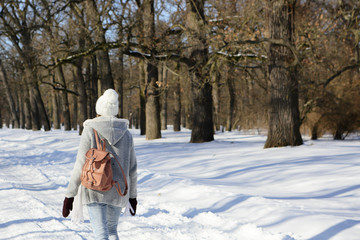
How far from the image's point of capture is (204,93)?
588 inches

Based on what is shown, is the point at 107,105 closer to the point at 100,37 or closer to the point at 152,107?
the point at 100,37

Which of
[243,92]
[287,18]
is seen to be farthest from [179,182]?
[243,92]

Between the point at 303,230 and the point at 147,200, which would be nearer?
the point at 303,230

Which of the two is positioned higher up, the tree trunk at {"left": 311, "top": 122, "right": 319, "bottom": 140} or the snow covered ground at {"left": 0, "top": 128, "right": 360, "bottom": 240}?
A: the tree trunk at {"left": 311, "top": 122, "right": 319, "bottom": 140}

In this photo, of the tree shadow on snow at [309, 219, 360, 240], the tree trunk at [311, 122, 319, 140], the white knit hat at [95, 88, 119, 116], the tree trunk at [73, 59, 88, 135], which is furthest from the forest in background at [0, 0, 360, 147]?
the white knit hat at [95, 88, 119, 116]

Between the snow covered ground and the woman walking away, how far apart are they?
125cm

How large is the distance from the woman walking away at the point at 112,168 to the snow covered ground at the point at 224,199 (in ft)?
4.10

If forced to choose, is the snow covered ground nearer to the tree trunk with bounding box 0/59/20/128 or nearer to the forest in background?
the forest in background

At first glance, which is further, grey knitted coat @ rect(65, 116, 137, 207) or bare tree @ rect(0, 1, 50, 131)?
bare tree @ rect(0, 1, 50, 131)

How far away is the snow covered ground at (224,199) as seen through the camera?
484 centimetres

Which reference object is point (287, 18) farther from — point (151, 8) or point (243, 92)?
point (243, 92)

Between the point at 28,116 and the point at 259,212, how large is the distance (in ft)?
120

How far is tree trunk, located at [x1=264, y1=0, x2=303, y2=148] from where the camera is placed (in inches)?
443

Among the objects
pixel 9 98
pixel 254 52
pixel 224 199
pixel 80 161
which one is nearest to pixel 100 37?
pixel 254 52
